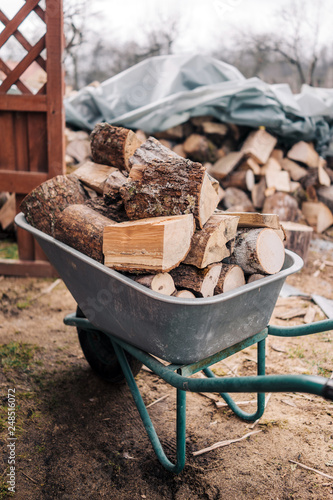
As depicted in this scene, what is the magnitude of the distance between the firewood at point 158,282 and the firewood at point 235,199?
3.11 meters

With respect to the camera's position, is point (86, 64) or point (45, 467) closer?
point (45, 467)

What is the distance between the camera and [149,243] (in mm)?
1322

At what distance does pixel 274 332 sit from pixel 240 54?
30.4ft

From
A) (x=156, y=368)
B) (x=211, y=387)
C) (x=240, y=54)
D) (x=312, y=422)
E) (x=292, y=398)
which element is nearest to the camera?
(x=211, y=387)

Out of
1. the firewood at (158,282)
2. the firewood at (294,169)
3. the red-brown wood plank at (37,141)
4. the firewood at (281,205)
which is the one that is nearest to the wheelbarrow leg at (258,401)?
the firewood at (158,282)

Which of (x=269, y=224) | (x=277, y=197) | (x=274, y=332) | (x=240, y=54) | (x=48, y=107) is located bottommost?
(x=277, y=197)

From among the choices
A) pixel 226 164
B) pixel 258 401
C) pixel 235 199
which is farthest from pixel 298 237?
pixel 258 401

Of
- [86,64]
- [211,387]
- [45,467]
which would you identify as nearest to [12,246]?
[45,467]

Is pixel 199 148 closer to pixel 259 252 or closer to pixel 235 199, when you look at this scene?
Answer: pixel 235 199

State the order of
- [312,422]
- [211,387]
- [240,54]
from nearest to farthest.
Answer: [211,387] < [312,422] < [240,54]

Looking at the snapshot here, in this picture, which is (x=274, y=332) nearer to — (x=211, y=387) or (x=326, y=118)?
(x=211, y=387)

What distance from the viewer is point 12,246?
4.09 metres

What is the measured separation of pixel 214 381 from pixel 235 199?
3.53 m

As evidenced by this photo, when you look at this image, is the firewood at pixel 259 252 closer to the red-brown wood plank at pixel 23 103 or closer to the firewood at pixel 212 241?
the firewood at pixel 212 241
